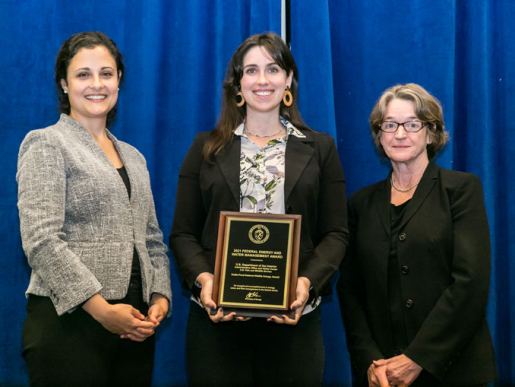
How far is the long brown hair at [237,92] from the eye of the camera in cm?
185

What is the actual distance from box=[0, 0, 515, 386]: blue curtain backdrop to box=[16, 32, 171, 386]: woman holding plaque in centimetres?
73

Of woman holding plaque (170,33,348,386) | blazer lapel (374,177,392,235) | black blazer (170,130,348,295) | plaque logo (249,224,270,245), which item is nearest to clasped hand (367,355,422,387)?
woman holding plaque (170,33,348,386)

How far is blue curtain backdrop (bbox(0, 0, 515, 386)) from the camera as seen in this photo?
97.6 inches

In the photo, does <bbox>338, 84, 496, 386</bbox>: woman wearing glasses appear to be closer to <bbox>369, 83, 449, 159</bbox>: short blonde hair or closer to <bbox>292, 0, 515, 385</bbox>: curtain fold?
<bbox>369, 83, 449, 159</bbox>: short blonde hair

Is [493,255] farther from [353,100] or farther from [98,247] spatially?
[98,247]

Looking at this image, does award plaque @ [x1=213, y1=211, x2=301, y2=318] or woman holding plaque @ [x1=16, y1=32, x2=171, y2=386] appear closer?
woman holding plaque @ [x1=16, y1=32, x2=171, y2=386]

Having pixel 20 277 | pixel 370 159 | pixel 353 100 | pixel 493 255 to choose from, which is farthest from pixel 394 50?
pixel 20 277

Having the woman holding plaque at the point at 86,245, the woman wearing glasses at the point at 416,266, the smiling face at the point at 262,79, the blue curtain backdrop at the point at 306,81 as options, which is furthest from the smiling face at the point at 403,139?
the woman holding plaque at the point at 86,245

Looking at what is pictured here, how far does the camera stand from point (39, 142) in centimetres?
157

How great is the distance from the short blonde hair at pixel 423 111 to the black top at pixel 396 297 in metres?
0.33

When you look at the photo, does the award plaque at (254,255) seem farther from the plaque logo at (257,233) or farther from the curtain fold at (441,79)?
the curtain fold at (441,79)

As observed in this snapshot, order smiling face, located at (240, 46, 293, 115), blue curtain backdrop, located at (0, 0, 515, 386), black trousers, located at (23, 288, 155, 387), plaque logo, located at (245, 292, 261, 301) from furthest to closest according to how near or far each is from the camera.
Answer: blue curtain backdrop, located at (0, 0, 515, 386)
smiling face, located at (240, 46, 293, 115)
plaque logo, located at (245, 292, 261, 301)
black trousers, located at (23, 288, 155, 387)

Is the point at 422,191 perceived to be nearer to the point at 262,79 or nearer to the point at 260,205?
the point at 260,205

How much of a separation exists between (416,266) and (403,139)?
1.62 ft
